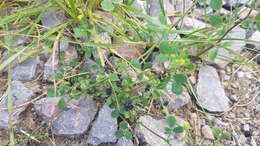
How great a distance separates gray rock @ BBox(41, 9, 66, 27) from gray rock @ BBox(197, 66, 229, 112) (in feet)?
2.73

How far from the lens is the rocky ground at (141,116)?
1.23 metres

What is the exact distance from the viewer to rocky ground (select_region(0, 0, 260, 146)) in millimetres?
1234

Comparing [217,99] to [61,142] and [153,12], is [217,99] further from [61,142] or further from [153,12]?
[61,142]

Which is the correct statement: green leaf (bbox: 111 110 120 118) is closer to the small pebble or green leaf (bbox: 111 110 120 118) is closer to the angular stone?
the angular stone

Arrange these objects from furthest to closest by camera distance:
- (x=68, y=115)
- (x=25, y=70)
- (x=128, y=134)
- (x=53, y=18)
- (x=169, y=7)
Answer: (x=169, y=7), (x=53, y=18), (x=25, y=70), (x=68, y=115), (x=128, y=134)

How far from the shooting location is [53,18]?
1555mm

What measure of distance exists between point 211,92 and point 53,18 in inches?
37.6

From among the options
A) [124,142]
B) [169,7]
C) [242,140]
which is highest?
[169,7]

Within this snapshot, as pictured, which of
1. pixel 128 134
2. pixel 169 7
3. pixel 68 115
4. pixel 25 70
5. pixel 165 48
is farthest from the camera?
pixel 169 7

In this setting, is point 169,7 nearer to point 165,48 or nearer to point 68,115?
point 165,48

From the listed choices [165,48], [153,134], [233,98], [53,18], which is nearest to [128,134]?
[153,134]

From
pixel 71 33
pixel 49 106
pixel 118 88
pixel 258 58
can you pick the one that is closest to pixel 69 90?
pixel 49 106

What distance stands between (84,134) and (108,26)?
615 mm

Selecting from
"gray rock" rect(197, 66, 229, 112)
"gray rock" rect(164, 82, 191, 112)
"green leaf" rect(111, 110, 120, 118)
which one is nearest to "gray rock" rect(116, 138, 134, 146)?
"green leaf" rect(111, 110, 120, 118)
